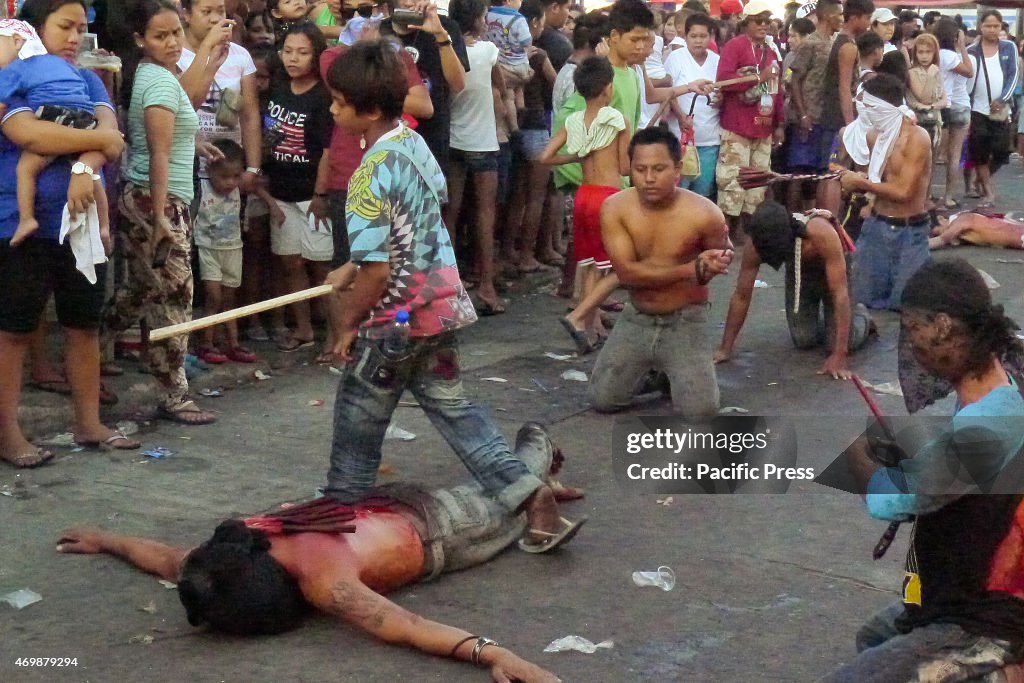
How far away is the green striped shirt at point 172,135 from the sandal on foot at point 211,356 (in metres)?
1.11

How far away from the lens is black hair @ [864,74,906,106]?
917cm

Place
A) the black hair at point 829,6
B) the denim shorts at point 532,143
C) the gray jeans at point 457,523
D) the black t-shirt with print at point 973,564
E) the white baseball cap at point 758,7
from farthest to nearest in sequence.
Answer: the black hair at point 829,6 → the white baseball cap at point 758,7 → the denim shorts at point 532,143 → the gray jeans at point 457,523 → the black t-shirt with print at point 973,564

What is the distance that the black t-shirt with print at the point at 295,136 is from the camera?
24.6 ft

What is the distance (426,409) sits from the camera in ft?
16.1

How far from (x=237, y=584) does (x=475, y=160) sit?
17.0ft

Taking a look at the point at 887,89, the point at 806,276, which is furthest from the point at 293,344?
the point at 887,89

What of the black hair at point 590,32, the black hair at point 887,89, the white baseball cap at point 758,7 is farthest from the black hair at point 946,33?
the black hair at point 590,32

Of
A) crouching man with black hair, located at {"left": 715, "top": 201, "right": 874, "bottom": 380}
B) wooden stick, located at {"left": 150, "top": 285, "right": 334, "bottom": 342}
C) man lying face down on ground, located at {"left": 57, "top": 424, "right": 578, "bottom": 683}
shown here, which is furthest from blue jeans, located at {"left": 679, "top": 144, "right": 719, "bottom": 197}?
man lying face down on ground, located at {"left": 57, "top": 424, "right": 578, "bottom": 683}

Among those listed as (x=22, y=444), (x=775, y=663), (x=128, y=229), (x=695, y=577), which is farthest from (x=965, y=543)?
(x=128, y=229)

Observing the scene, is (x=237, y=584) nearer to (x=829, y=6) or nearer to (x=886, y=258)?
(x=886, y=258)

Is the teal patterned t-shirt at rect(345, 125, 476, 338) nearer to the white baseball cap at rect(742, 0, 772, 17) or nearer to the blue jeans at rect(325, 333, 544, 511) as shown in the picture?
the blue jeans at rect(325, 333, 544, 511)

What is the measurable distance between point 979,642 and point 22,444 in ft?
12.9

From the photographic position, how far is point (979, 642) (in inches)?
134

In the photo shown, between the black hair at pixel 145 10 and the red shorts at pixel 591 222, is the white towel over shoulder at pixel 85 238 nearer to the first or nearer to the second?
the black hair at pixel 145 10
